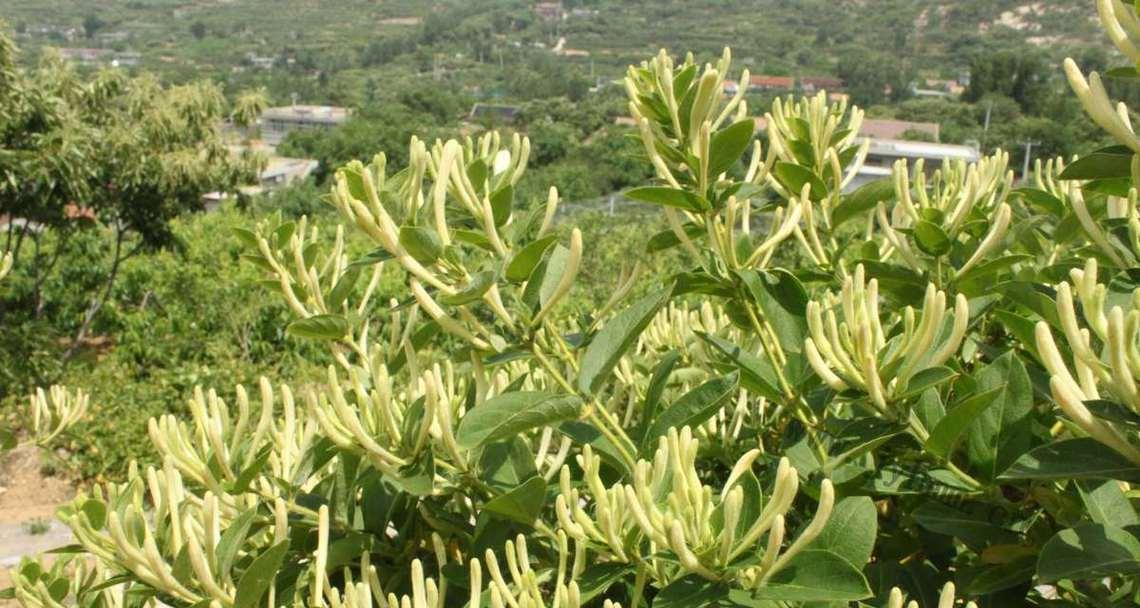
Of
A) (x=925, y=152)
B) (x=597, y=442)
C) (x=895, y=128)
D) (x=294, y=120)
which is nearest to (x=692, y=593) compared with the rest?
(x=597, y=442)

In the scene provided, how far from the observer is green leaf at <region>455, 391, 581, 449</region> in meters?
0.74

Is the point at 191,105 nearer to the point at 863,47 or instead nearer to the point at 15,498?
the point at 15,498

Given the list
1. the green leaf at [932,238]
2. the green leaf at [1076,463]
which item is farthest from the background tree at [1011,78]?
the green leaf at [1076,463]

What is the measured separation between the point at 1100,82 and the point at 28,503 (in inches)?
226

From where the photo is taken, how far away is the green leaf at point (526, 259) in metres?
0.79

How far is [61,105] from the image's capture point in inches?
253

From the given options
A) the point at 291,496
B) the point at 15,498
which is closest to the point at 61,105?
the point at 15,498

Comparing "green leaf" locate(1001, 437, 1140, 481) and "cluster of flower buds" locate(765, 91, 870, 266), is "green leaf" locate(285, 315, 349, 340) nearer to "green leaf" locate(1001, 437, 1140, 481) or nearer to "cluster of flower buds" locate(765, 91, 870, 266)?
"cluster of flower buds" locate(765, 91, 870, 266)

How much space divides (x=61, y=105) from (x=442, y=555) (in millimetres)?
6577

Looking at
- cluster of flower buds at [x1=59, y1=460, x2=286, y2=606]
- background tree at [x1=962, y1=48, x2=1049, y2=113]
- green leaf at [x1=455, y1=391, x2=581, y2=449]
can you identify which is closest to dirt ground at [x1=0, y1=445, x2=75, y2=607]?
cluster of flower buds at [x1=59, y1=460, x2=286, y2=606]

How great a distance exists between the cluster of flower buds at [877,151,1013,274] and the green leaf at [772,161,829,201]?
0.21 feet

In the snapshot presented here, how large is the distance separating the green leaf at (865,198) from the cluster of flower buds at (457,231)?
13.3 inches

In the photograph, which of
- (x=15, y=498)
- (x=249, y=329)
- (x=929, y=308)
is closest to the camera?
(x=929, y=308)

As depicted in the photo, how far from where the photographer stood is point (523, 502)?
0.76 metres
